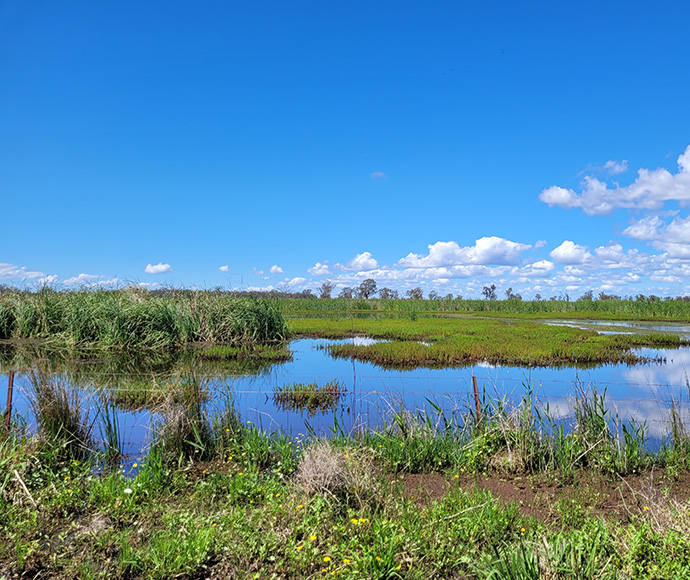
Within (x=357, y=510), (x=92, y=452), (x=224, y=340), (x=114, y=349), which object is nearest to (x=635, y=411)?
(x=357, y=510)

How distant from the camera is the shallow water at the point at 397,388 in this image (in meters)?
8.96

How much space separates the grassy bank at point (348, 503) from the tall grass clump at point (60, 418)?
1.1 inches

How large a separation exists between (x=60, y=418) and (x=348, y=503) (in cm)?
451

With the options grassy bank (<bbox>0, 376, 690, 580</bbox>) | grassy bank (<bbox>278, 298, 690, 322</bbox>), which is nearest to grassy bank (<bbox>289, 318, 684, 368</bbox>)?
grassy bank (<bbox>0, 376, 690, 580</bbox>)

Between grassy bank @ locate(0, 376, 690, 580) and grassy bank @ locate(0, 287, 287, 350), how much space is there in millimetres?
14607

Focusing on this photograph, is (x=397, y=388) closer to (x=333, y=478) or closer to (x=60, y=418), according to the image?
(x=333, y=478)

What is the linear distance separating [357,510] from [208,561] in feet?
5.38

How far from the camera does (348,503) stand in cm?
539

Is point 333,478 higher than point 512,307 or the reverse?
the reverse

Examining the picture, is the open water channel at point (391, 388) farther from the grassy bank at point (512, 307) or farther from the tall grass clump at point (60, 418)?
the grassy bank at point (512, 307)

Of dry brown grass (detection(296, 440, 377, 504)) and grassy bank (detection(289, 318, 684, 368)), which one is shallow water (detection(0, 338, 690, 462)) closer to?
grassy bank (detection(289, 318, 684, 368))

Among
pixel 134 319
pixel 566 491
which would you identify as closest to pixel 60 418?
pixel 566 491

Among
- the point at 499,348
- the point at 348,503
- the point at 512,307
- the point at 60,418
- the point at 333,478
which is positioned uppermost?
the point at 512,307

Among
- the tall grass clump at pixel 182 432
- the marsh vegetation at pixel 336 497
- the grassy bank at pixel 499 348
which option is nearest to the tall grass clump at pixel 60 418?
the marsh vegetation at pixel 336 497
